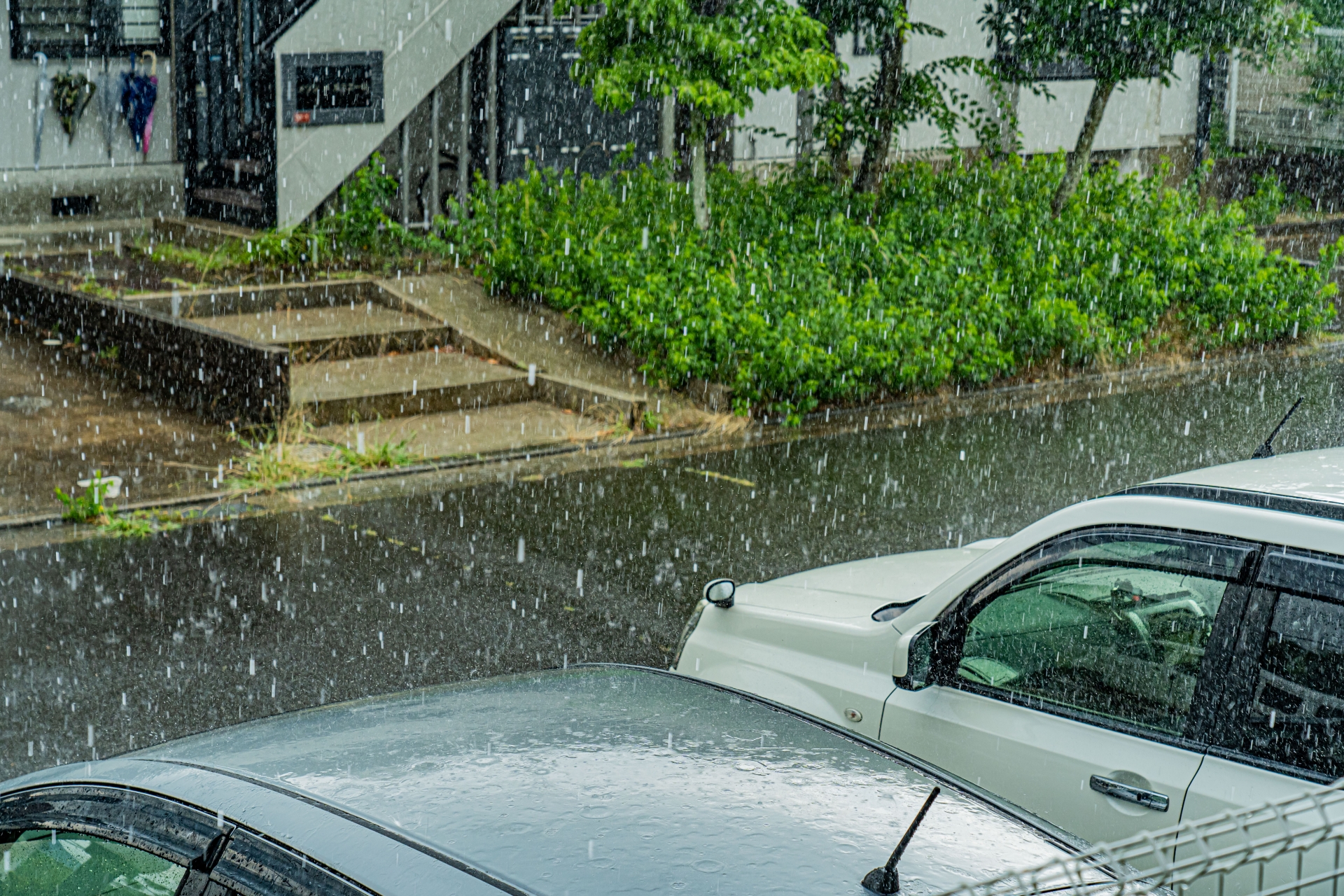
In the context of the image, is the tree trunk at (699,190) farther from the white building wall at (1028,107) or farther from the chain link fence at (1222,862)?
the chain link fence at (1222,862)

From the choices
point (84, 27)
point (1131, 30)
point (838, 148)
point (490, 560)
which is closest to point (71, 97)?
point (84, 27)

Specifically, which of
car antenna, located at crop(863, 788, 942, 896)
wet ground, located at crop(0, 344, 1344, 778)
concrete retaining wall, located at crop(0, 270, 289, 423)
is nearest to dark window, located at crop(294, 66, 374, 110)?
concrete retaining wall, located at crop(0, 270, 289, 423)

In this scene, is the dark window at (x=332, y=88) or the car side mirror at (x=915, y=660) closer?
the car side mirror at (x=915, y=660)

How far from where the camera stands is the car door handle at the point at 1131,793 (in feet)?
11.1

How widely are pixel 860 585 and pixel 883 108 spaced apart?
409 inches

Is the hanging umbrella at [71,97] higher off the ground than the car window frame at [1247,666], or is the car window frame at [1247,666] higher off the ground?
the hanging umbrella at [71,97]

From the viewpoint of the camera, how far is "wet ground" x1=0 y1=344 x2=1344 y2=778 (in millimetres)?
6582

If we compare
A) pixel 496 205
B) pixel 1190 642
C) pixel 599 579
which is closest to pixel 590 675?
pixel 1190 642

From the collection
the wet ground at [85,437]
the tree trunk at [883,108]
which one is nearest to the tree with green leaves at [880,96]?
the tree trunk at [883,108]

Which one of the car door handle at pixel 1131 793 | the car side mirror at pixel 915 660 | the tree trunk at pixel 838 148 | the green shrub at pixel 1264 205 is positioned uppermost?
the tree trunk at pixel 838 148

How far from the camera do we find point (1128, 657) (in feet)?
12.4

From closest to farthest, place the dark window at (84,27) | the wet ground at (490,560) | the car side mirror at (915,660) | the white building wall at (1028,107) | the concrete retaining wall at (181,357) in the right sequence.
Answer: the car side mirror at (915,660)
the wet ground at (490,560)
the concrete retaining wall at (181,357)
the dark window at (84,27)
the white building wall at (1028,107)

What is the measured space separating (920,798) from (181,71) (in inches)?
640

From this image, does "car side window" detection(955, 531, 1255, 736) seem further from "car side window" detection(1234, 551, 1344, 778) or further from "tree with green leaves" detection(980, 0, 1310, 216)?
"tree with green leaves" detection(980, 0, 1310, 216)
